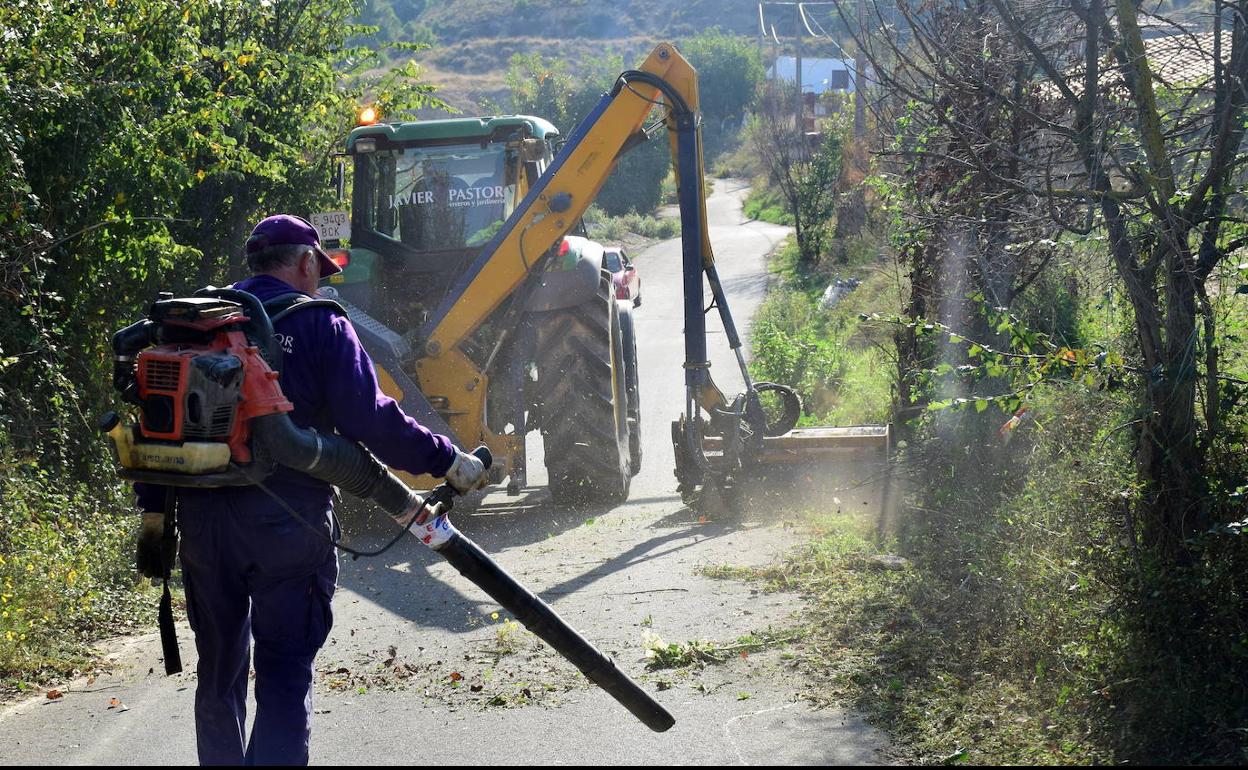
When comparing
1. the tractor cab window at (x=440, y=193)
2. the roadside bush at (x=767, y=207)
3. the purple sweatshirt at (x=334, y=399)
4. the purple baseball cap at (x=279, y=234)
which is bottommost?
the purple sweatshirt at (x=334, y=399)

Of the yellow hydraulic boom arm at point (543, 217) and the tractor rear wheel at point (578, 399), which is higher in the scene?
the yellow hydraulic boom arm at point (543, 217)

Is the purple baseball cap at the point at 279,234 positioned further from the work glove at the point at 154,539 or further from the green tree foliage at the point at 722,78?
the green tree foliage at the point at 722,78

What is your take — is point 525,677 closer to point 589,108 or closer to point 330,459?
point 330,459

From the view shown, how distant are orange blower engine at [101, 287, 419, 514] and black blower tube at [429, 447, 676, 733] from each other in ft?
1.52

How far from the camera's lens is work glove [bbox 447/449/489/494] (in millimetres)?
4270

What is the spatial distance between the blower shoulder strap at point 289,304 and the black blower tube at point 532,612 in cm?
73

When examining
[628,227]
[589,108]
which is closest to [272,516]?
[628,227]

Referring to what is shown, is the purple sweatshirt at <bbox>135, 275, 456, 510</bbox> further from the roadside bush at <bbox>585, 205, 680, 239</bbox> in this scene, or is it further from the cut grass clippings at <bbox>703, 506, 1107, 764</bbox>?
the roadside bush at <bbox>585, 205, 680, 239</bbox>

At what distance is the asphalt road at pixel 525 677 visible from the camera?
195 inches

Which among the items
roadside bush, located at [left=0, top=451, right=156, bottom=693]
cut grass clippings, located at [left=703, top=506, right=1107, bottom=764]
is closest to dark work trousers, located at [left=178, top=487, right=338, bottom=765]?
cut grass clippings, located at [left=703, top=506, right=1107, bottom=764]

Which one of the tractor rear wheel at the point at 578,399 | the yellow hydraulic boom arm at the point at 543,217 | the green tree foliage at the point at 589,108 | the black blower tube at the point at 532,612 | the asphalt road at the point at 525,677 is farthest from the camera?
the green tree foliage at the point at 589,108

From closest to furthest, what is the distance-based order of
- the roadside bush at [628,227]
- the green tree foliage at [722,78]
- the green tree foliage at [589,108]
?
the roadside bush at [628,227] → the green tree foliage at [589,108] → the green tree foliage at [722,78]

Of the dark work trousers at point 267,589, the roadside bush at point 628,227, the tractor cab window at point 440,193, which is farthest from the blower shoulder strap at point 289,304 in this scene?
the roadside bush at point 628,227

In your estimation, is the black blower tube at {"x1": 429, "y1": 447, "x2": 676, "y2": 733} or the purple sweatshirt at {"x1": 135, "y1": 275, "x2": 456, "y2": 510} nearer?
the purple sweatshirt at {"x1": 135, "y1": 275, "x2": 456, "y2": 510}
